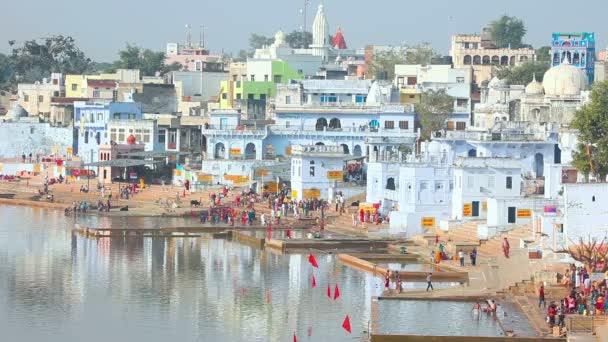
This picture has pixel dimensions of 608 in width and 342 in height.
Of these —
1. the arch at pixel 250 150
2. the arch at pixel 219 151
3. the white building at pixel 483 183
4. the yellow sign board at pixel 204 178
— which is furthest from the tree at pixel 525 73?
the white building at pixel 483 183

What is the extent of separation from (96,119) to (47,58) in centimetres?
3093

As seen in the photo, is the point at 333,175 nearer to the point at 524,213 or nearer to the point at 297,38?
the point at 524,213

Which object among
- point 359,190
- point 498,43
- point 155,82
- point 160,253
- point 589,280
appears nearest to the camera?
point 589,280

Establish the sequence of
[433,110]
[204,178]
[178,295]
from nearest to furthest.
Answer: [178,295]
[204,178]
[433,110]

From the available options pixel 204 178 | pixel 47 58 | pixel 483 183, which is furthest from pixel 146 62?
pixel 483 183

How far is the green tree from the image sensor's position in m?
44.7

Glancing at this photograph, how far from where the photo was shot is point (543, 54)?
9362 centimetres

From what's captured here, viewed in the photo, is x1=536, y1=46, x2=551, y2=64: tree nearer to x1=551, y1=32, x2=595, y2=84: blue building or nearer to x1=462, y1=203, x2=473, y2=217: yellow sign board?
x1=551, y1=32, x2=595, y2=84: blue building

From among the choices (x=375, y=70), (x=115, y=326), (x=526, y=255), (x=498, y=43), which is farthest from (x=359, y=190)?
(x=498, y=43)

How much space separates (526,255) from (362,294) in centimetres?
434

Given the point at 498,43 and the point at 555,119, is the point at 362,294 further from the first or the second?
the point at 498,43

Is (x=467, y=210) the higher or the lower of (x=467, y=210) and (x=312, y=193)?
the lower

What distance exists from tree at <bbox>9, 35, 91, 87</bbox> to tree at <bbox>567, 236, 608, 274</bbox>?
69102 mm

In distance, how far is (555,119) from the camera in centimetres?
6331
